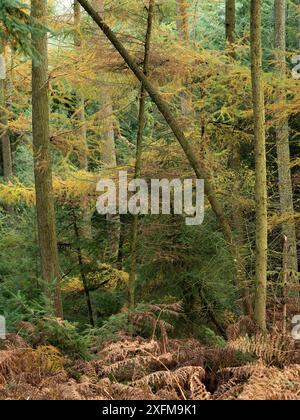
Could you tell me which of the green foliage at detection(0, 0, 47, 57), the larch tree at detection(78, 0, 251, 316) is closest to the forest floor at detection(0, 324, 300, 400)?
the larch tree at detection(78, 0, 251, 316)

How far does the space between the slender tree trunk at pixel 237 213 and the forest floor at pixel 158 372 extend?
1166mm

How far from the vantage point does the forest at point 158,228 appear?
217 inches

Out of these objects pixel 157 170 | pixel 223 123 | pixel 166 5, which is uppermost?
pixel 166 5

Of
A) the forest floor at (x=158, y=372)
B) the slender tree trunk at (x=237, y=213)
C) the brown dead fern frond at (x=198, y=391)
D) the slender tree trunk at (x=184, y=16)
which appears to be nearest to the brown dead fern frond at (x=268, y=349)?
the forest floor at (x=158, y=372)

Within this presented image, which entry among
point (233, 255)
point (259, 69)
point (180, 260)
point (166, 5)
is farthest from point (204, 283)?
point (166, 5)

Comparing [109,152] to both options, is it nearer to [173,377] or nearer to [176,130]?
[176,130]

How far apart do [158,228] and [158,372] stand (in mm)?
3483

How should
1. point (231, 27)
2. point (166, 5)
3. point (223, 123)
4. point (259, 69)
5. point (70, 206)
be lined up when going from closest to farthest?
point (259, 69)
point (166, 5)
point (223, 123)
point (231, 27)
point (70, 206)

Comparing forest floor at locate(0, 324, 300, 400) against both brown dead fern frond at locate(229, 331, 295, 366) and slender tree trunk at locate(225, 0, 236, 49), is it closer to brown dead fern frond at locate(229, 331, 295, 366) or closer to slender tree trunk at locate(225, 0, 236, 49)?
brown dead fern frond at locate(229, 331, 295, 366)

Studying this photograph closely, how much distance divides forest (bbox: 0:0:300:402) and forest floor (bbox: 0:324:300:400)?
0.02m

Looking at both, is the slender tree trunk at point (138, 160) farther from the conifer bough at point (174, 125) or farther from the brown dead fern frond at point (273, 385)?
the brown dead fern frond at point (273, 385)

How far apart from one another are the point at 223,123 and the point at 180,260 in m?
2.20
